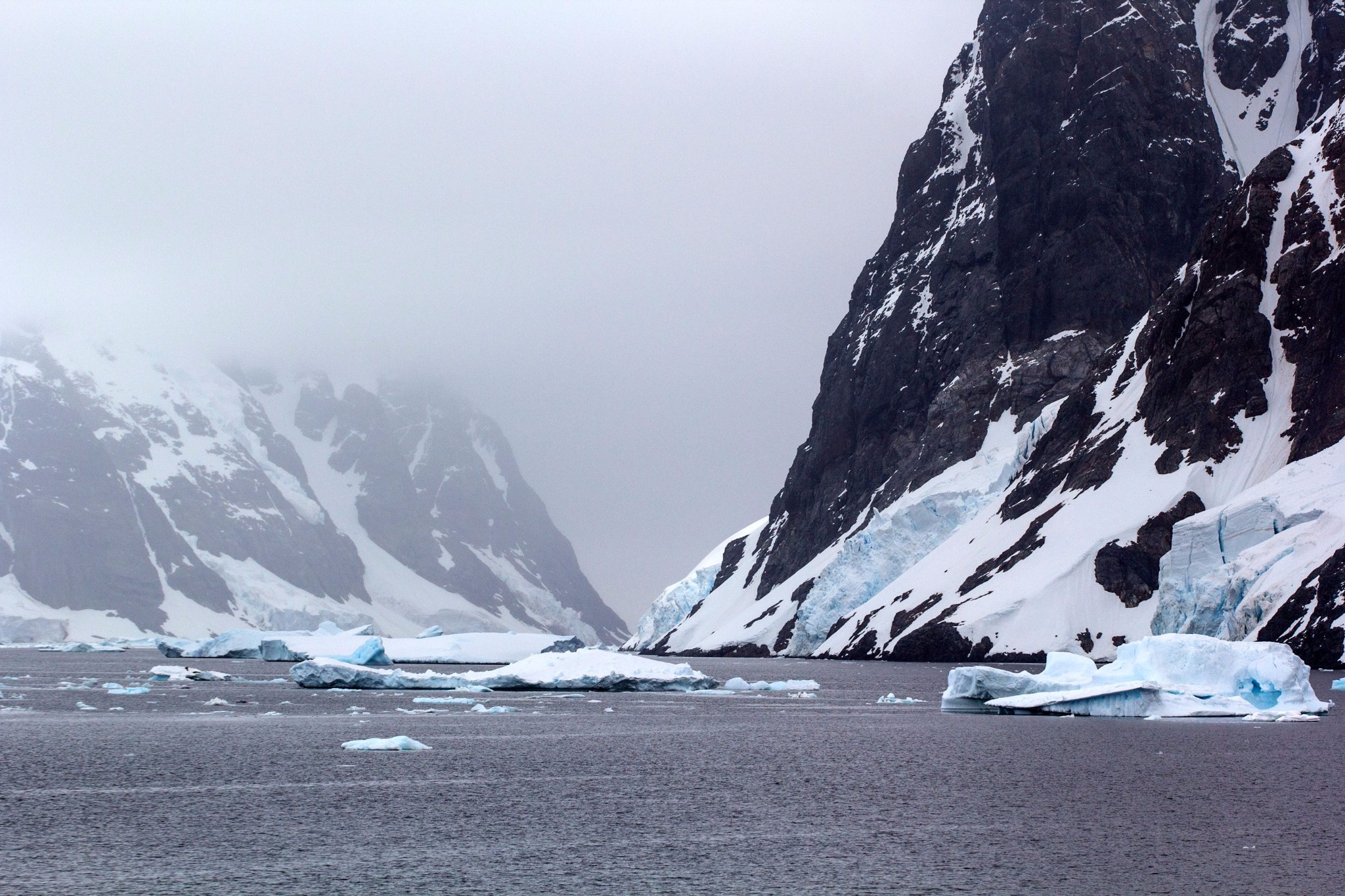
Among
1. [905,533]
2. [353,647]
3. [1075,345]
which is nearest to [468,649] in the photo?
[353,647]

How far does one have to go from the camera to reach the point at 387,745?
40000 mm

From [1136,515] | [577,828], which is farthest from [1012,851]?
[1136,515]

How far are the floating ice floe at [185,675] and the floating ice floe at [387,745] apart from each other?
160 feet

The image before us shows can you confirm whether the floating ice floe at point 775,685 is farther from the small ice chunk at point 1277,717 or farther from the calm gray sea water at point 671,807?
the small ice chunk at point 1277,717

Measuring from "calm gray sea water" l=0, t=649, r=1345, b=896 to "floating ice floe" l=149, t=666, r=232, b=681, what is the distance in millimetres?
34524

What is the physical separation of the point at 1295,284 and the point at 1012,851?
9955 centimetres

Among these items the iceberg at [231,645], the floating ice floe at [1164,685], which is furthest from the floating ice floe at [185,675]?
the floating ice floe at [1164,685]

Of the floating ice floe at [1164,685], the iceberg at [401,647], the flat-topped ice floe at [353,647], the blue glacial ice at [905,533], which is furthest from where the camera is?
the blue glacial ice at [905,533]

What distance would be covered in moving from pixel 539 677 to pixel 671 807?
155 feet

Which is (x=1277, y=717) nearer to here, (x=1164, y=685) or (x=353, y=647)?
(x=1164, y=685)

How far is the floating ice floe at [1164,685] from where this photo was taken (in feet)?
175

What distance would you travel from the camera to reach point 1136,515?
108938 millimetres

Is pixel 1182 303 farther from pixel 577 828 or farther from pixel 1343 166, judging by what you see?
pixel 577 828

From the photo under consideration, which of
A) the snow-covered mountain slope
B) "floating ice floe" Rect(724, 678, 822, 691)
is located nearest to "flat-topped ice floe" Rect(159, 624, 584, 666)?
the snow-covered mountain slope
